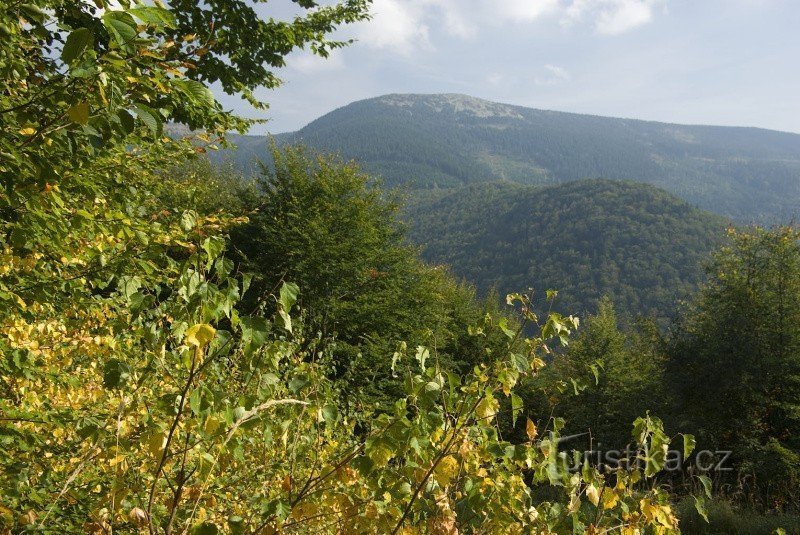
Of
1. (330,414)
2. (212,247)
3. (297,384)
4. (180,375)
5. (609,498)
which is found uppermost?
(212,247)

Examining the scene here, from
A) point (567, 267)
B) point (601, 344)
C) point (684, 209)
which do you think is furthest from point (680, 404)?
point (684, 209)

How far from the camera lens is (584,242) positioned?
11794cm

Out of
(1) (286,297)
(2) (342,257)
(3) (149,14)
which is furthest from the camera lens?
(2) (342,257)

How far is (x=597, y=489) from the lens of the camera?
233cm

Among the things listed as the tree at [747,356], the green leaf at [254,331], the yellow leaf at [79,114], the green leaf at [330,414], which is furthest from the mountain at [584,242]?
the yellow leaf at [79,114]

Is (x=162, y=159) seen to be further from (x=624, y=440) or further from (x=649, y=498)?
(x=624, y=440)

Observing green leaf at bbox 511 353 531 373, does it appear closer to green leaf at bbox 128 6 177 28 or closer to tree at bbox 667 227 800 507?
green leaf at bbox 128 6 177 28

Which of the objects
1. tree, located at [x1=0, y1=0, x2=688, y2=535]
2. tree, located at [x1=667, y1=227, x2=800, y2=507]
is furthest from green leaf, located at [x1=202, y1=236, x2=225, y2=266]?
tree, located at [x1=667, y1=227, x2=800, y2=507]

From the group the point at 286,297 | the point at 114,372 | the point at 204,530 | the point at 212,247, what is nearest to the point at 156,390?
the point at 114,372

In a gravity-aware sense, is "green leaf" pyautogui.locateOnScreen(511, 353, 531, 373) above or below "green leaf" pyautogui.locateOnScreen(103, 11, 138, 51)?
below

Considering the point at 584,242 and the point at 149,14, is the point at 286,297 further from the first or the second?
the point at 584,242

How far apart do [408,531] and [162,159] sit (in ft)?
14.2

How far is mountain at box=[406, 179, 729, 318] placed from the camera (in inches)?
3691

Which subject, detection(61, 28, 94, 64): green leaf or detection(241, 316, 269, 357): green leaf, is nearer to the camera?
detection(61, 28, 94, 64): green leaf
